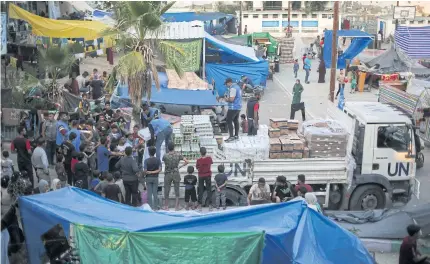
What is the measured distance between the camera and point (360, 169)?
12.1 meters

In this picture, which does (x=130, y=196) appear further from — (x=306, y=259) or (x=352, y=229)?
(x=306, y=259)

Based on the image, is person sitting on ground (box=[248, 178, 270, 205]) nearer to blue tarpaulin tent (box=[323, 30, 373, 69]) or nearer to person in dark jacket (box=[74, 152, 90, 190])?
person in dark jacket (box=[74, 152, 90, 190])

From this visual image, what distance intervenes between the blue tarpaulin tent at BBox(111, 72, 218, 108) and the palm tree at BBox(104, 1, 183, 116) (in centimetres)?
243

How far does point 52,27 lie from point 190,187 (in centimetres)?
1466

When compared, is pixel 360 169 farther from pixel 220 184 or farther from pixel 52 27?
Answer: pixel 52 27

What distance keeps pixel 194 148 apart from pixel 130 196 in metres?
1.57

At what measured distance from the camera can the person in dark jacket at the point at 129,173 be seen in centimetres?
1150

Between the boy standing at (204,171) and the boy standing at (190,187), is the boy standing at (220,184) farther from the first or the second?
the boy standing at (190,187)

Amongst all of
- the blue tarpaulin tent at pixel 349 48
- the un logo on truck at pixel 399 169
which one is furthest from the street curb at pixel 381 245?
the blue tarpaulin tent at pixel 349 48

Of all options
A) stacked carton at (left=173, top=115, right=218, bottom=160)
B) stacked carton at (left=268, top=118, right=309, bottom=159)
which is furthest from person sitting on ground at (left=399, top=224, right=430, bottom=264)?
stacked carton at (left=173, top=115, right=218, bottom=160)

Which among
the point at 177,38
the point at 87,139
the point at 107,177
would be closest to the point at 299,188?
the point at 107,177

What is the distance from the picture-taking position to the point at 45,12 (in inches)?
1339

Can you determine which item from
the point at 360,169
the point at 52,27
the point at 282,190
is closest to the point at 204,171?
the point at 282,190

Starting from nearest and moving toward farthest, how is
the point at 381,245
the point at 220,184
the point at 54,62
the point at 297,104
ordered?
the point at 381,245, the point at 220,184, the point at 297,104, the point at 54,62
